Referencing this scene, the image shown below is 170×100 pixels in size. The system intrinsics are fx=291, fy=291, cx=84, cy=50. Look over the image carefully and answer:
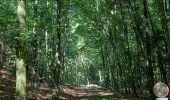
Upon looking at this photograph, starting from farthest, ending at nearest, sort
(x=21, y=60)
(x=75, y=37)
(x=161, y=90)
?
(x=75, y=37) → (x=21, y=60) → (x=161, y=90)

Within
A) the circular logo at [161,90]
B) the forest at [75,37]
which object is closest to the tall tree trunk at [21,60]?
the forest at [75,37]

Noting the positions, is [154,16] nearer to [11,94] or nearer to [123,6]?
Answer: [123,6]

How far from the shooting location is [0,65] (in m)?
31.7

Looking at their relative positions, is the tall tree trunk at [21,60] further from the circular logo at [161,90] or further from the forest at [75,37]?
the circular logo at [161,90]

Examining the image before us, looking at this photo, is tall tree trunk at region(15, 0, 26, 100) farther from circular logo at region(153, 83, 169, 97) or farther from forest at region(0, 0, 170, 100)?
circular logo at region(153, 83, 169, 97)


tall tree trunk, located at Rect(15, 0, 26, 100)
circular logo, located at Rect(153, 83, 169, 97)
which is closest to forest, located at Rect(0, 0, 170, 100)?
tall tree trunk, located at Rect(15, 0, 26, 100)

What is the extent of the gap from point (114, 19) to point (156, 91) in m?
25.1

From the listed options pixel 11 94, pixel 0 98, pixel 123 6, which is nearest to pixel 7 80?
pixel 11 94

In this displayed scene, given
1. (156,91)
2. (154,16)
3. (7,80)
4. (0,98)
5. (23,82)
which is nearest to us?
(156,91)

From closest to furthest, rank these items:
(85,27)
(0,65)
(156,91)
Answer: (156,91) < (0,65) < (85,27)

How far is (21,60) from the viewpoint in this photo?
10555mm

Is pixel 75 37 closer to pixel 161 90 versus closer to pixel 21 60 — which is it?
pixel 21 60

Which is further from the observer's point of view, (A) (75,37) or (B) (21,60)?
(A) (75,37)

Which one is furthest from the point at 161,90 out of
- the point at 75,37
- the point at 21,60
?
the point at 75,37
